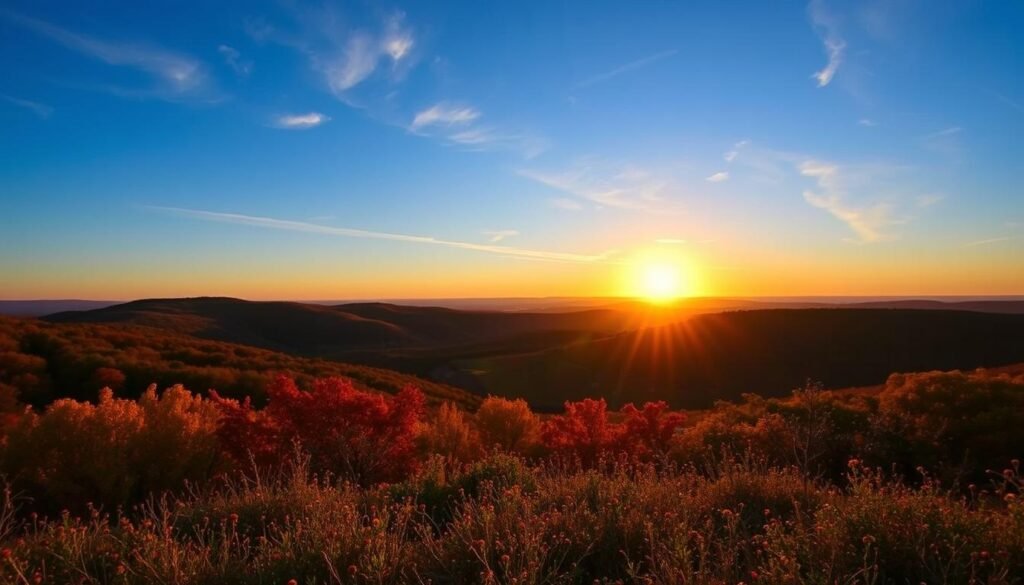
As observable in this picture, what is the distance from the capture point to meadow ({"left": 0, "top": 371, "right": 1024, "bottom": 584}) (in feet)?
15.1

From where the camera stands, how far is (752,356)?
6284cm

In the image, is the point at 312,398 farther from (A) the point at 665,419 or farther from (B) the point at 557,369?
(B) the point at 557,369

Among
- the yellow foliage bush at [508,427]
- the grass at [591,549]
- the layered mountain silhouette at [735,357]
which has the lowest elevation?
the layered mountain silhouette at [735,357]


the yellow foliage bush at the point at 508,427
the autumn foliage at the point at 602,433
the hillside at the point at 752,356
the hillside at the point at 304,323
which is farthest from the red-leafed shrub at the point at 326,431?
the hillside at the point at 304,323

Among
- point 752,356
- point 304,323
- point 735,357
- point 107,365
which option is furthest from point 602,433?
point 304,323

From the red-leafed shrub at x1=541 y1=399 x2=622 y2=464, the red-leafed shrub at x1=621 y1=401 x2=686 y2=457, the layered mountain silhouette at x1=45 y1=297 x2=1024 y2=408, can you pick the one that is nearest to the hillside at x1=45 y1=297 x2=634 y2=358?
the layered mountain silhouette at x1=45 y1=297 x2=1024 y2=408

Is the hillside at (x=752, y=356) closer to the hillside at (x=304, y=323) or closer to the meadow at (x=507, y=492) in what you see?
the meadow at (x=507, y=492)

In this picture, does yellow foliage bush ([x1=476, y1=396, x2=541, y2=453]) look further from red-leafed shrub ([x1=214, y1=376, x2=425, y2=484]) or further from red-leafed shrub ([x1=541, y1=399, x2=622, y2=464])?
red-leafed shrub ([x1=214, y1=376, x2=425, y2=484])

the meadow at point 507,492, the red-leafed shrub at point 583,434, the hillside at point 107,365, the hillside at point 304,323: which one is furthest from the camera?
the hillside at point 304,323

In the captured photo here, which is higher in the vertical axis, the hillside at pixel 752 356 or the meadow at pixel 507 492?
the meadow at pixel 507 492

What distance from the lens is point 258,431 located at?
1195cm

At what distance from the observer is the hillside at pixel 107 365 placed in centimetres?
2231

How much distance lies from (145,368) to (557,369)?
40299mm

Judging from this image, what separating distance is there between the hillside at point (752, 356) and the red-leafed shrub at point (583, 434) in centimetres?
3392
